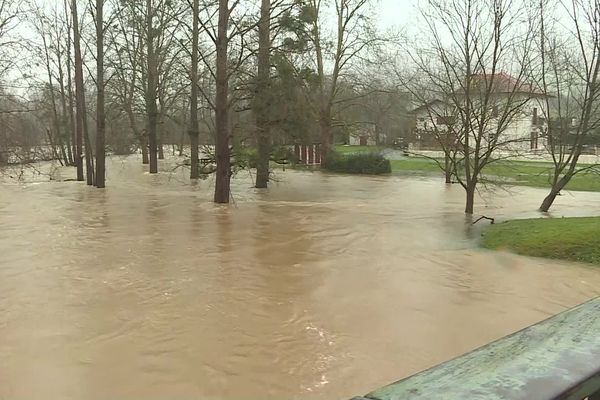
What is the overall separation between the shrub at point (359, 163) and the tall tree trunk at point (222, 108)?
1686cm

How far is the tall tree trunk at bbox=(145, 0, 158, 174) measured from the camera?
101ft

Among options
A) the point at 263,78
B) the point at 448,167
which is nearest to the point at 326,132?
the point at 448,167

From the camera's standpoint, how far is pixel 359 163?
115 feet

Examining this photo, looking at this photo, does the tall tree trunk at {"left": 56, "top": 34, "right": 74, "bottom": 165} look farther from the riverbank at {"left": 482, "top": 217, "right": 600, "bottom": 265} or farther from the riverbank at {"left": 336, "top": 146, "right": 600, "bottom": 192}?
the riverbank at {"left": 482, "top": 217, "right": 600, "bottom": 265}

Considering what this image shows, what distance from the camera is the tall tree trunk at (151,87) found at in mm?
30688

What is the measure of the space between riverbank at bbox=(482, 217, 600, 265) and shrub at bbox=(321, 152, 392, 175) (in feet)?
68.1

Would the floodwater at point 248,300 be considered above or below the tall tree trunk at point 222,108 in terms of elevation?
below

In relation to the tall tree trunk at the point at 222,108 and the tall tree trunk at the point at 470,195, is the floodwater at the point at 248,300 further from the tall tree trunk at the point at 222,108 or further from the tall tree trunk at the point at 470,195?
the tall tree trunk at the point at 222,108

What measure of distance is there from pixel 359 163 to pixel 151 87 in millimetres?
13318

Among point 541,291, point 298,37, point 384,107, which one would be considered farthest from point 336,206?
point 384,107

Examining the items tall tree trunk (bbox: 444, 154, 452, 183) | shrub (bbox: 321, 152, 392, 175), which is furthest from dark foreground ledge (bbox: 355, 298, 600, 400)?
shrub (bbox: 321, 152, 392, 175)

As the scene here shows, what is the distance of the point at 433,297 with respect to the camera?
842 cm

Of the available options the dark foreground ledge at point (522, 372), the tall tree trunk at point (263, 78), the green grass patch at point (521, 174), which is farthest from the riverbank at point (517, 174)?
the dark foreground ledge at point (522, 372)

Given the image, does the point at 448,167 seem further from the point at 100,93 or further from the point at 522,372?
the point at 522,372
